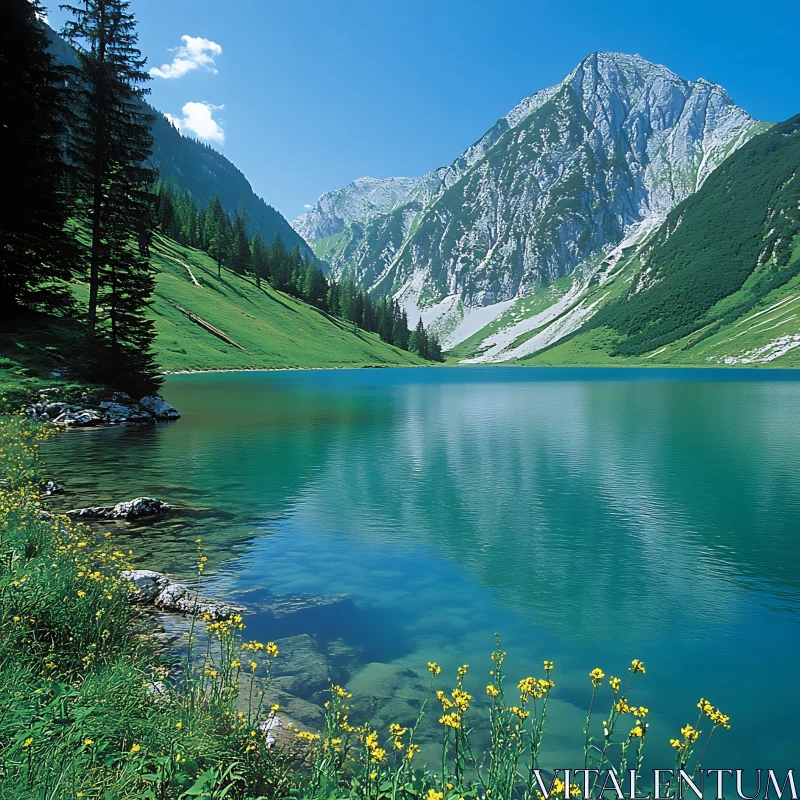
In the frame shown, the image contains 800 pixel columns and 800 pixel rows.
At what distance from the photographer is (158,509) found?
20.8 m

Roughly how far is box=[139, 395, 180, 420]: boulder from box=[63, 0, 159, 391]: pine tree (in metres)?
2.65

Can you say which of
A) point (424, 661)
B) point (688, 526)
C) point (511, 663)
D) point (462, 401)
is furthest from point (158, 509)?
point (462, 401)

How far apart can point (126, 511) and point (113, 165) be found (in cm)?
3550

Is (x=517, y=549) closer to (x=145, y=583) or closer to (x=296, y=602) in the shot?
(x=296, y=602)

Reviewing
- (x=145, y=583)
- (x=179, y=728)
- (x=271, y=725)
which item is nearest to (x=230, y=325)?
(x=145, y=583)

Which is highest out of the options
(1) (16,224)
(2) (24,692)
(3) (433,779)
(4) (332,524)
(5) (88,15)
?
(5) (88,15)

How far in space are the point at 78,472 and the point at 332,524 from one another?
15.3 m

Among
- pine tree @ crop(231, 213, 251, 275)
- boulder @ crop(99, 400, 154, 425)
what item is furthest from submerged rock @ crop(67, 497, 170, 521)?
pine tree @ crop(231, 213, 251, 275)

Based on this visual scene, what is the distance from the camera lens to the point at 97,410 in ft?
140

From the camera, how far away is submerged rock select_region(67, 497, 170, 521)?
19250 millimetres

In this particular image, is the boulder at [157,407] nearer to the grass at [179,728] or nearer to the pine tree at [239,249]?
the grass at [179,728]

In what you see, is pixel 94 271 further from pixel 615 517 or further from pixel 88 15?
pixel 615 517

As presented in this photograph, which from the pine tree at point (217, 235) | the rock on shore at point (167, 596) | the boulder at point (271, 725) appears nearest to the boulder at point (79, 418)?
the rock on shore at point (167, 596)

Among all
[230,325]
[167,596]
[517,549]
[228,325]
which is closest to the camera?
[167,596]
